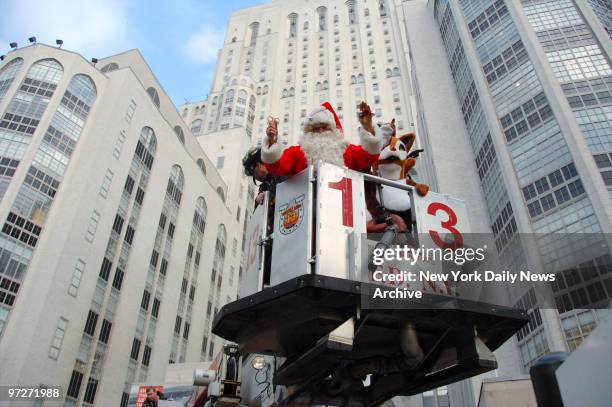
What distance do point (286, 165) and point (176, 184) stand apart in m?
47.4

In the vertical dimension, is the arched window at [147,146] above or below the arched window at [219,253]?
A: above

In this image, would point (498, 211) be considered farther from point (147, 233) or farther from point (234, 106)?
point (234, 106)

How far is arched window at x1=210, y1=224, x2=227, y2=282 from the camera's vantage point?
2188 inches

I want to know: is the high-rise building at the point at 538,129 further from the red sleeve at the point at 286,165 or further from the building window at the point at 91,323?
the building window at the point at 91,323

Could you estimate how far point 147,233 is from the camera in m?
43.2

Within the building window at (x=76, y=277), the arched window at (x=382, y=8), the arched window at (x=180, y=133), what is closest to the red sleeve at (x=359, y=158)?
the building window at (x=76, y=277)

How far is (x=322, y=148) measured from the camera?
5441 millimetres

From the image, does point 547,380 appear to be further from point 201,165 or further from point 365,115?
point 201,165

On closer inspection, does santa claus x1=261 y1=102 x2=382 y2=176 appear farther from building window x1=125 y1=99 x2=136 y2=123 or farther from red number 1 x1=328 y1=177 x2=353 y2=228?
building window x1=125 y1=99 x2=136 y2=123

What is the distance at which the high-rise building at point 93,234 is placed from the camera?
31375 millimetres

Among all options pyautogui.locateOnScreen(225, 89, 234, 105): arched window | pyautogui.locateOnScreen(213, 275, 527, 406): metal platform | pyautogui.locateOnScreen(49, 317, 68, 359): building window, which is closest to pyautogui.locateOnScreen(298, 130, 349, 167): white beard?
pyautogui.locateOnScreen(213, 275, 527, 406): metal platform

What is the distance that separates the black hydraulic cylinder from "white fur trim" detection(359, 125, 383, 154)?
9.09 feet

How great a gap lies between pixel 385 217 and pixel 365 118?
104cm

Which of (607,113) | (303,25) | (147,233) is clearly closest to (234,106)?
(303,25)
